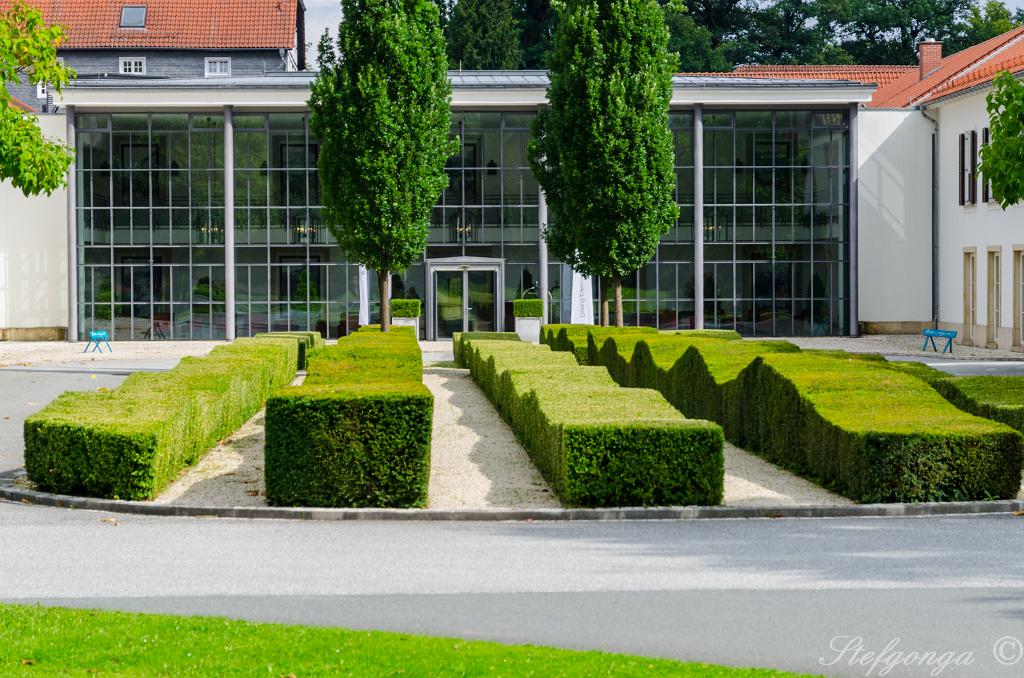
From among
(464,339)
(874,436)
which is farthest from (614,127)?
(874,436)

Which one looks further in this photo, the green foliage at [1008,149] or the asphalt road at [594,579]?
the green foliage at [1008,149]

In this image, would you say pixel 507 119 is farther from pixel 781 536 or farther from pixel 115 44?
pixel 781 536

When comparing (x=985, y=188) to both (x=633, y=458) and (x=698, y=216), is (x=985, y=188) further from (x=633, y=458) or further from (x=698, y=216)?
(x=633, y=458)

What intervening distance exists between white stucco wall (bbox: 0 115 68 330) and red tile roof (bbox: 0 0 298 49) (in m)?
15.5

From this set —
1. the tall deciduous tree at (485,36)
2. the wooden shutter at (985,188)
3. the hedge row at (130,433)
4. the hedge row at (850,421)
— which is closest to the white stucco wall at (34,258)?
the wooden shutter at (985,188)

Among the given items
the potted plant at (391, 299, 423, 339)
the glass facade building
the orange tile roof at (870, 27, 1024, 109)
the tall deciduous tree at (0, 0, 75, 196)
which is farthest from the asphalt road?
the glass facade building

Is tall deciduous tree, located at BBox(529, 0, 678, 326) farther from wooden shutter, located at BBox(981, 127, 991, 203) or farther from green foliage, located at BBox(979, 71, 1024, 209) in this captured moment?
wooden shutter, located at BBox(981, 127, 991, 203)

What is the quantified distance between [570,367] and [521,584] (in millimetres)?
8723

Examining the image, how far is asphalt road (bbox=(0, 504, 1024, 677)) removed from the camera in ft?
Answer: 25.4

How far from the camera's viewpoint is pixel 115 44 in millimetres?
60000

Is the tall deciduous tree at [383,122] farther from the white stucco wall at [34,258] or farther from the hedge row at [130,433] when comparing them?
the white stucco wall at [34,258]

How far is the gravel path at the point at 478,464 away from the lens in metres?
13.2

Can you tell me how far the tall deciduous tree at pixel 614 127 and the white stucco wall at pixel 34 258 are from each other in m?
21.4

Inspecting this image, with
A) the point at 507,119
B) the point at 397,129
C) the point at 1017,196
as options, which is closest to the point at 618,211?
the point at 397,129
